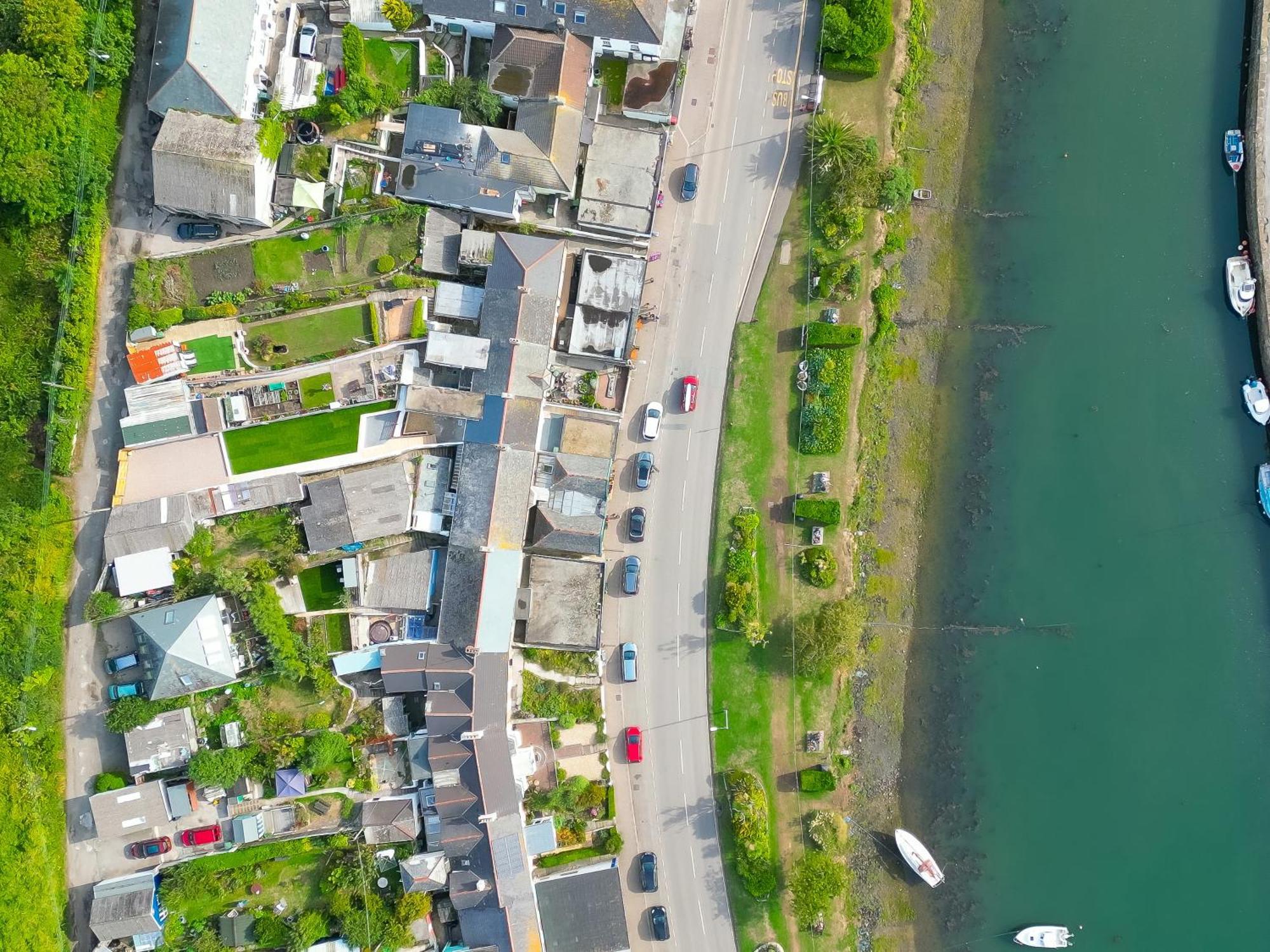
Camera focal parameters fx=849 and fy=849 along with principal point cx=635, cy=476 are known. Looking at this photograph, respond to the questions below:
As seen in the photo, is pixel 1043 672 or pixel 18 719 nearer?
pixel 18 719

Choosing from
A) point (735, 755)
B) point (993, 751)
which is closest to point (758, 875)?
point (735, 755)

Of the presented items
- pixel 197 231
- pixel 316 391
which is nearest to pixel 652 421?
pixel 316 391

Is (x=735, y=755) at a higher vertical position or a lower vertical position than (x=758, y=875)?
higher

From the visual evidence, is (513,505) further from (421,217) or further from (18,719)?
(18,719)

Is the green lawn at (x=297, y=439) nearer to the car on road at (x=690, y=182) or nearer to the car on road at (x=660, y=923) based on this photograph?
the car on road at (x=690, y=182)

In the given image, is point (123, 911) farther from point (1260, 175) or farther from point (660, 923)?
point (1260, 175)

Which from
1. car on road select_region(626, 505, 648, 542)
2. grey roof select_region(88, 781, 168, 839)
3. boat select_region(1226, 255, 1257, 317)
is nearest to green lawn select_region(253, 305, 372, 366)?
car on road select_region(626, 505, 648, 542)
